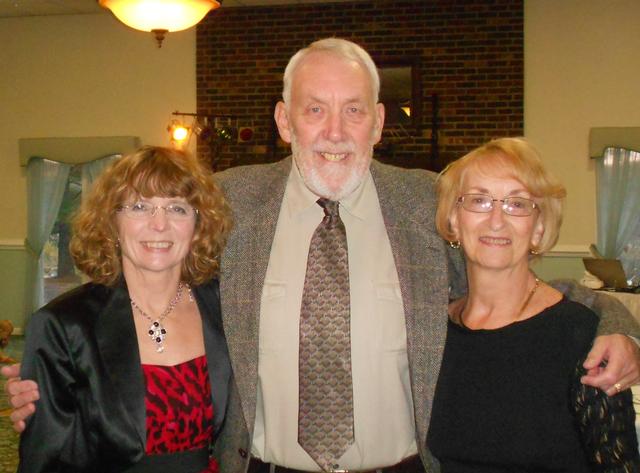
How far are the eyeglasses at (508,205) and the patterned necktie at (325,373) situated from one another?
1.42 ft

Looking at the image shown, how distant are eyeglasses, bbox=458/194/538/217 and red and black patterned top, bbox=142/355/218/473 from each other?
0.86m

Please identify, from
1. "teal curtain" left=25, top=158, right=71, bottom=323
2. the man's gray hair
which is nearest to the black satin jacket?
the man's gray hair

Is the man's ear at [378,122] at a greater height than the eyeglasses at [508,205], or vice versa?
the man's ear at [378,122]

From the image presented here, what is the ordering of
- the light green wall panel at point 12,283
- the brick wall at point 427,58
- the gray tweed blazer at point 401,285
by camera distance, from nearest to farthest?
the gray tweed blazer at point 401,285 < the brick wall at point 427,58 < the light green wall panel at point 12,283

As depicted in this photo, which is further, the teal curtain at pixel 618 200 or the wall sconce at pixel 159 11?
the teal curtain at pixel 618 200

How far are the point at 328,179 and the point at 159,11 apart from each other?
252 centimetres

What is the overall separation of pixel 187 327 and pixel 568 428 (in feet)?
3.43

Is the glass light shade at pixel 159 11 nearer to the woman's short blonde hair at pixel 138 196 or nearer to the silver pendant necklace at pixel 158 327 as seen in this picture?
the woman's short blonde hair at pixel 138 196

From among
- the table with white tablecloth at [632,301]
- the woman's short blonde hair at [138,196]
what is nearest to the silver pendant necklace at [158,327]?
the woman's short blonde hair at [138,196]

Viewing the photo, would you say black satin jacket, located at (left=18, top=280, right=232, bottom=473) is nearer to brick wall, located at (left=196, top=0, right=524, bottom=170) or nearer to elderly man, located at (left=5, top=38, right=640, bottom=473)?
elderly man, located at (left=5, top=38, right=640, bottom=473)

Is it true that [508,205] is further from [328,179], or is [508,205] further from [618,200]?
[618,200]

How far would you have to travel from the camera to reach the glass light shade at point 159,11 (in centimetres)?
427

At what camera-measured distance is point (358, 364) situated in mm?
2139

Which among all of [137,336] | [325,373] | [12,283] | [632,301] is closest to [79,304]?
[137,336]
